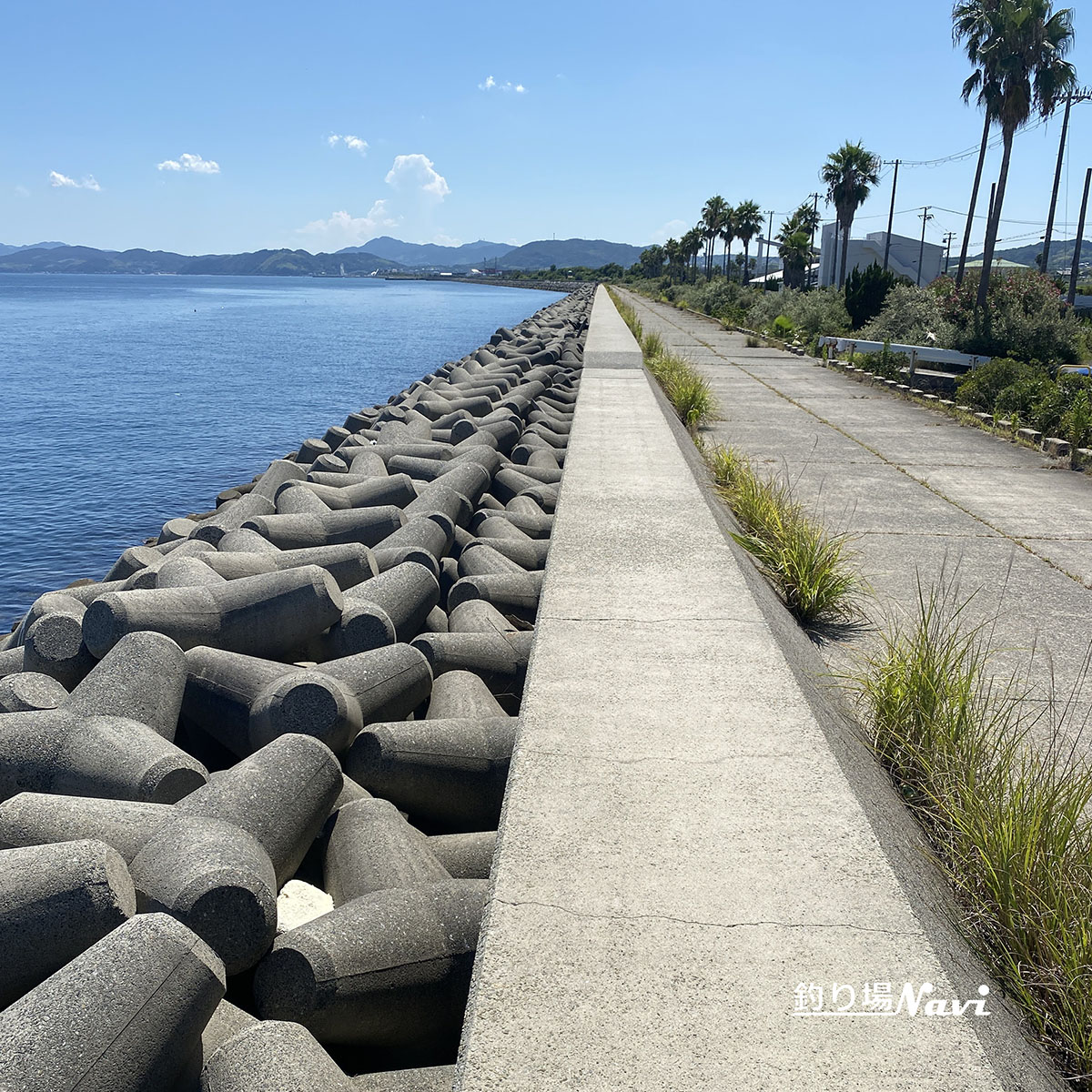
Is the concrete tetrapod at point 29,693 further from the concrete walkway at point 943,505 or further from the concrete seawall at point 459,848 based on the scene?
the concrete walkway at point 943,505

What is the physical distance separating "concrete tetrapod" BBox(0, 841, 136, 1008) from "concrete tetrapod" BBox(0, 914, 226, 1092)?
0.77 feet

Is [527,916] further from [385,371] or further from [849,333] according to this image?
[385,371]

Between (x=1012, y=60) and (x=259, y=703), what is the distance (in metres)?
32.8

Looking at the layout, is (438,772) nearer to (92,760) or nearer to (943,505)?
(92,760)

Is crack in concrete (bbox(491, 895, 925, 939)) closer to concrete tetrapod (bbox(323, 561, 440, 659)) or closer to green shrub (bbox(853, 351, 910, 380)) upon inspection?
concrete tetrapod (bbox(323, 561, 440, 659))

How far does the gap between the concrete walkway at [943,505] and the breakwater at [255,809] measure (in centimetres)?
226

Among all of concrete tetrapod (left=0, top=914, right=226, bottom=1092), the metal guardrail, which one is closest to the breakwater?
concrete tetrapod (left=0, top=914, right=226, bottom=1092)

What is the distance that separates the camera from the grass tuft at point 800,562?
540cm

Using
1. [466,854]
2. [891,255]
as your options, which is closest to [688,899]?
[466,854]

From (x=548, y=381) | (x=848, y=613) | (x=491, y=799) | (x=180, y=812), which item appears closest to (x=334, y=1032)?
(x=180, y=812)

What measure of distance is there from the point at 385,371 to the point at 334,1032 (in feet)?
119

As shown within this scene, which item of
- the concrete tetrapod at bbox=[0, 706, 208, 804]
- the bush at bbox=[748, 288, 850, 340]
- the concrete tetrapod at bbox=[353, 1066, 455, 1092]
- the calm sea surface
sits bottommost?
the calm sea surface

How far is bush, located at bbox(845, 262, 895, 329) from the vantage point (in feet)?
91.6

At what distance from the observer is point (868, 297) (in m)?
28.0
